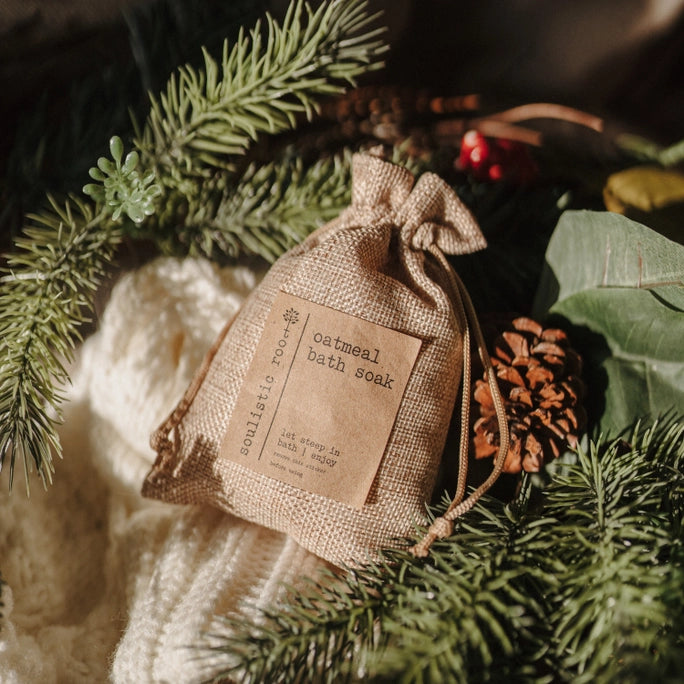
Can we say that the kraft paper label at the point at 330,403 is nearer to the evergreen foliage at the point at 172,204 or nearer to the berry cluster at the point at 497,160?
the evergreen foliage at the point at 172,204

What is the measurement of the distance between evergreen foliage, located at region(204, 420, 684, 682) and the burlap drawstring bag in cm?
6

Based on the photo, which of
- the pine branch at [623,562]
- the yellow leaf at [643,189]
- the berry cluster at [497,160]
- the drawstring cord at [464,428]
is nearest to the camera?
the pine branch at [623,562]

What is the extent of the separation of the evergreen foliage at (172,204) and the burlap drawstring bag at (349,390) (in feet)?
0.38

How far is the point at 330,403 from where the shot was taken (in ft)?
1.77

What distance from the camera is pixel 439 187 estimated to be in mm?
599

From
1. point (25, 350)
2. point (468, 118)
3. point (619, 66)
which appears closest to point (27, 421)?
point (25, 350)

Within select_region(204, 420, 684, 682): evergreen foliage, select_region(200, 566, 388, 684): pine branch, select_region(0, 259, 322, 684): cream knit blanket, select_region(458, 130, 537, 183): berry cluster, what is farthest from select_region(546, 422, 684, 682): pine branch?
select_region(458, 130, 537, 183): berry cluster

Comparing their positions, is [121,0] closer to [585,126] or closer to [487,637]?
[585,126]

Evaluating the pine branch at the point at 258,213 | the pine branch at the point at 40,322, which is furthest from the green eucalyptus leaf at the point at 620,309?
the pine branch at the point at 40,322

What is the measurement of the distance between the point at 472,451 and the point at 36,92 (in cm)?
75

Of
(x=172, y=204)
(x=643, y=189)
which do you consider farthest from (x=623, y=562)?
(x=172, y=204)

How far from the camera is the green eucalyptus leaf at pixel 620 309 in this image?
21.6 inches

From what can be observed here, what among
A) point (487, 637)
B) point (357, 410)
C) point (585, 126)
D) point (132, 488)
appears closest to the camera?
point (487, 637)

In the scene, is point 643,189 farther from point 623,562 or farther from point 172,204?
point 172,204
